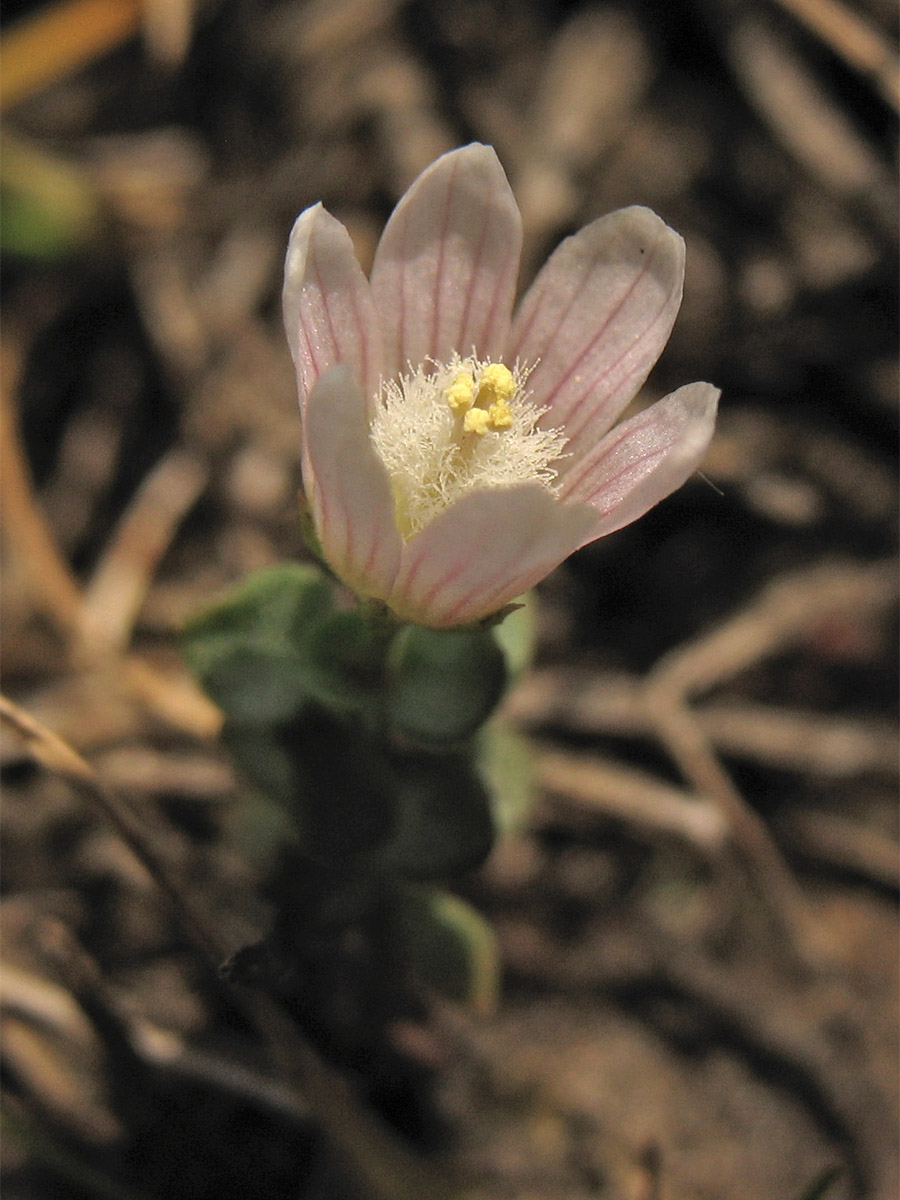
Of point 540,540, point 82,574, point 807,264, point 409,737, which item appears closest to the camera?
point 540,540

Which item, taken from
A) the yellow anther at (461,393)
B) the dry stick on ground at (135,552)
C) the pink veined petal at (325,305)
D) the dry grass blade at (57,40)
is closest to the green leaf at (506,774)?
the yellow anther at (461,393)

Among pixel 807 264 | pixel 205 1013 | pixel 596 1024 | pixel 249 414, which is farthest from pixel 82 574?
pixel 807 264

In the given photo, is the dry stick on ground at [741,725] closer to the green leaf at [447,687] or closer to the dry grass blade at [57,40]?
the green leaf at [447,687]

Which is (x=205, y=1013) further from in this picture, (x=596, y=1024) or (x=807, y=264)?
(x=807, y=264)

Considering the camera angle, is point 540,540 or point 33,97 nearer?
point 540,540

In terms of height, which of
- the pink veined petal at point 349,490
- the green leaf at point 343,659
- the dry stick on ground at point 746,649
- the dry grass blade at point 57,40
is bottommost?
the dry stick on ground at point 746,649
